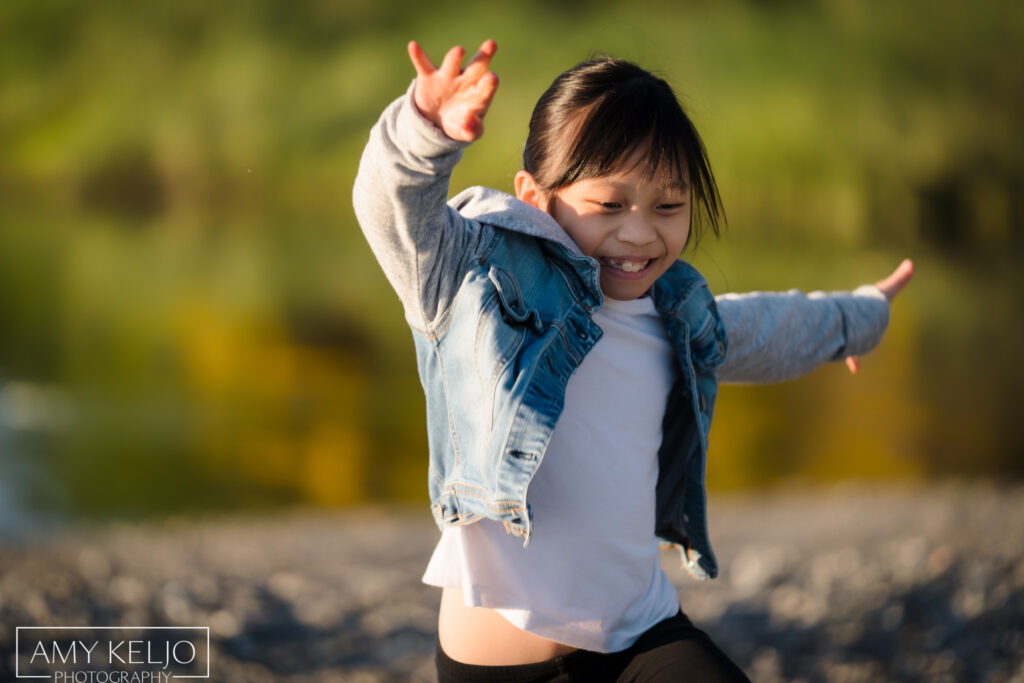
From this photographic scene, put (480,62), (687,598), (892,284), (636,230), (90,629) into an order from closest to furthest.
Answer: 1. (480,62)
2. (636,230)
3. (892,284)
4. (90,629)
5. (687,598)

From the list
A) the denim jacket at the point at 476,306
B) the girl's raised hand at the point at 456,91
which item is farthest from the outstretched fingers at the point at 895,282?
the girl's raised hand at the point at 456,91

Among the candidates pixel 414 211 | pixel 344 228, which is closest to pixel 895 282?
pixel 414 211

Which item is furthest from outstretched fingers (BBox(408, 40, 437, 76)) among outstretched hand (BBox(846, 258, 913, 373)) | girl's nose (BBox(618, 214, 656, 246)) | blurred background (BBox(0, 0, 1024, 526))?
blurred background (BBox(0, 0, 1024, 526))

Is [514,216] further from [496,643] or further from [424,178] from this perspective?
[496,643]

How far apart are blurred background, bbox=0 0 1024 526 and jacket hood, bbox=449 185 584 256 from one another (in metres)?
4.10

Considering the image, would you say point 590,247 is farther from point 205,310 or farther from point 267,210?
point 267,210

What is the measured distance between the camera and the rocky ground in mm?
3059

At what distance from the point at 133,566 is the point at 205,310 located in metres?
6.05

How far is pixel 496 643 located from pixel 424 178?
0.64 m

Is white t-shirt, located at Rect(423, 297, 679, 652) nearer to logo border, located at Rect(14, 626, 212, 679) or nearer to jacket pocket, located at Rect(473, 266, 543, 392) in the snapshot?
jacket pocket, located at Rect(473, 266, 543, 392)

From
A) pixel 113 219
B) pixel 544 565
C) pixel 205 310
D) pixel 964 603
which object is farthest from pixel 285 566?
pixel 113 219

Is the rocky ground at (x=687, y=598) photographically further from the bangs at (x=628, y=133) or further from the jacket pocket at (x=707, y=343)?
the bangs at (x=628, y=133)

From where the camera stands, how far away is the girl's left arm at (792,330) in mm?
1768

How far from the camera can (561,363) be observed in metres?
1.41
